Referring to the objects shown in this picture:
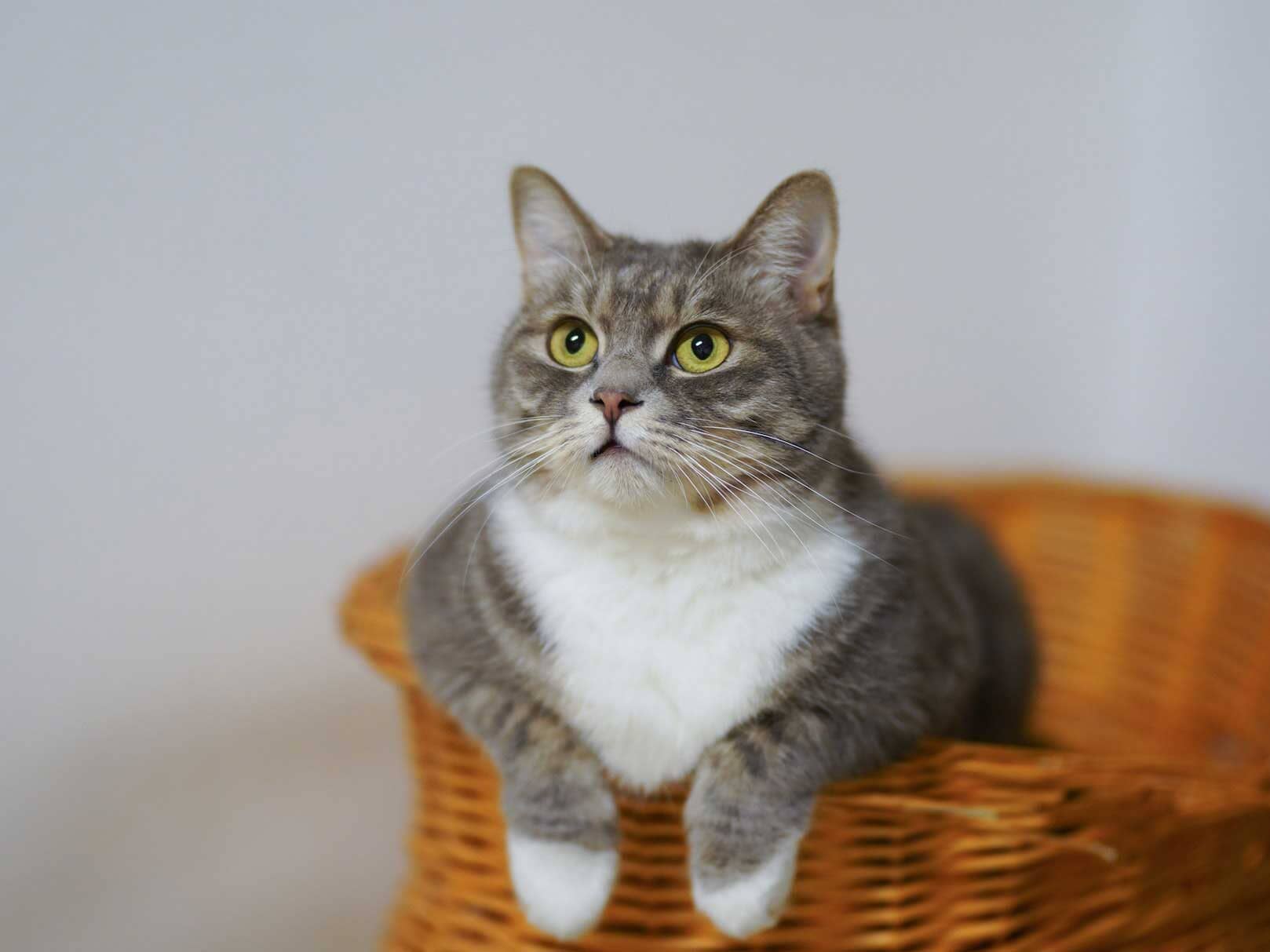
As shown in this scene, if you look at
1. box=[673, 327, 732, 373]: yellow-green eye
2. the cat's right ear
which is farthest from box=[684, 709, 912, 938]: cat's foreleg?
the cat's right ear

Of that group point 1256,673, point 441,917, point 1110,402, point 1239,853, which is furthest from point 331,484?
point 1110,402

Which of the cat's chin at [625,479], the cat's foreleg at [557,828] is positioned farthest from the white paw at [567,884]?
the cat's chin at [625,479]

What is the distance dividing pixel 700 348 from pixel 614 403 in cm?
15

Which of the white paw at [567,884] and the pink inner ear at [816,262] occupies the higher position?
the pink inner ear at [816,262]

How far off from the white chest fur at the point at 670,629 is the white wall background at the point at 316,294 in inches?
22.9

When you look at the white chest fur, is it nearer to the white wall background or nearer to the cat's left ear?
the cat's left ear

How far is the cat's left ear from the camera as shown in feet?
3.48

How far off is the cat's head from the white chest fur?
66mm

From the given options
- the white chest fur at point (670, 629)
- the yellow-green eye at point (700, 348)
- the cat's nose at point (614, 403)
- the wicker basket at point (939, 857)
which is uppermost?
the yellow-green eye at point (700, 348)

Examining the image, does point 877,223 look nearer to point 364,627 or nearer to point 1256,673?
point 1256,673

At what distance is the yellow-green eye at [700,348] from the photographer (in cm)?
106

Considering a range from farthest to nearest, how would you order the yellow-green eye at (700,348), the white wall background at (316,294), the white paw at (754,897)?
1. the white wall background at (316,294)
2. the yellow-green eye at (700,348)
3. the white paw at (754,897)

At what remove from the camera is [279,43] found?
1.63 metres

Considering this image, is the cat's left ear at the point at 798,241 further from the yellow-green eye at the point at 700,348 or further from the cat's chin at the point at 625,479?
the cat's chin at the point at 625,479
